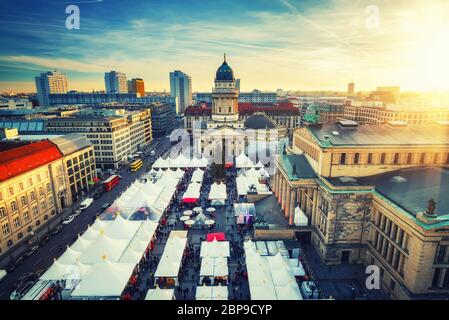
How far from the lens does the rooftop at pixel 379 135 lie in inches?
1775

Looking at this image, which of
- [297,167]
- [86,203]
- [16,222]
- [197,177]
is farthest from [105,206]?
[297,167]

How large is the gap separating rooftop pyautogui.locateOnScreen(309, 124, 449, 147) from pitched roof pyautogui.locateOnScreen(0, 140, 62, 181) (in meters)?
51.9

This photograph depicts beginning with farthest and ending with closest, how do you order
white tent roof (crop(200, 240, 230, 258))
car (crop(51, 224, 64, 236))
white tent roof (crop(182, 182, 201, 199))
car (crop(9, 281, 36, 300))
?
white tent roof (crop(182, 182, 201, 199)), car (crop(51, 224, 64, 236)), white tent roof (crop(200, 240, 230, 258)), car (crop(9, 281, 36, 300))

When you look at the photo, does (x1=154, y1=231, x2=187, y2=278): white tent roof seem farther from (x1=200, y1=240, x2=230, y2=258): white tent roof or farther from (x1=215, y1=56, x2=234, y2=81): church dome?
(x1=215, y1=56, x2=234, y2=81): church dome

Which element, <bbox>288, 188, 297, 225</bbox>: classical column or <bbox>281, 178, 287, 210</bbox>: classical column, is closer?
<bbox>288, 188, 297, 225</bbox>: classical column

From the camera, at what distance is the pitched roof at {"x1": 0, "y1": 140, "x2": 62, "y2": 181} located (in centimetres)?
4774

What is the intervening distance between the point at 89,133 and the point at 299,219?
7334 cm

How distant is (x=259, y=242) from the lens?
44.9 metres

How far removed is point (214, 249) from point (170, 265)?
22.8 ft

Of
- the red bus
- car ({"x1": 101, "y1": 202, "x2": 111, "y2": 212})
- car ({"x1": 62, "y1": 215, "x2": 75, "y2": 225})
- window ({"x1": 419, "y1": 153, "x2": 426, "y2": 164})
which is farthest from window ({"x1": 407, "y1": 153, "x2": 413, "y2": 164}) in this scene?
the red bus

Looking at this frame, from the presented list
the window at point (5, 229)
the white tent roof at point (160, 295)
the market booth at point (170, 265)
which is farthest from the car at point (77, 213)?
the white tent roof at point (160, 295)

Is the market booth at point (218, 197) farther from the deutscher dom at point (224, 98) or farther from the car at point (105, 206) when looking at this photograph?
the deutscher dom at point (224, 98)

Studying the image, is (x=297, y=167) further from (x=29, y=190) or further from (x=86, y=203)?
(x=29, y=190)
